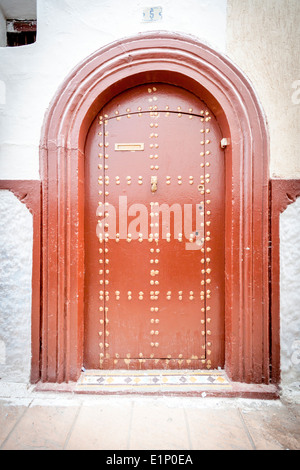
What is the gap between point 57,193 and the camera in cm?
233

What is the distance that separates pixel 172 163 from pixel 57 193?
1.05 meters

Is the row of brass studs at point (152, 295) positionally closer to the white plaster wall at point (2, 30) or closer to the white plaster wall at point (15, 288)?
the white plaster wall at point (15, 288)

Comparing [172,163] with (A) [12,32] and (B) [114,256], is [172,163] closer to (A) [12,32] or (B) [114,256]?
(B) [114,256]

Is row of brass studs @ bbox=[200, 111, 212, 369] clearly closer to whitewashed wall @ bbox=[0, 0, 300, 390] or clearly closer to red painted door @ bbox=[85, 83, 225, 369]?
red painted door @ bbox=[85, 83, 225, 369]

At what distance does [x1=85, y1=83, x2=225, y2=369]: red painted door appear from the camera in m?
2.51

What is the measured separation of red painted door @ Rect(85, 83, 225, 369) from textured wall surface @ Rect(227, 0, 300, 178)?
469 mm

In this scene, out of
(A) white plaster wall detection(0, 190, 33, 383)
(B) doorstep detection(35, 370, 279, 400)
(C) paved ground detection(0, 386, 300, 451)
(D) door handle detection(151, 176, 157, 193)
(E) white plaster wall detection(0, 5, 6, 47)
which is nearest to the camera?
(C) paved ground detection(0, 386, 300, 451)

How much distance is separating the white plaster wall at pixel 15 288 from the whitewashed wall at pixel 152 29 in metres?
0.01

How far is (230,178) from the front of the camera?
2377 mm

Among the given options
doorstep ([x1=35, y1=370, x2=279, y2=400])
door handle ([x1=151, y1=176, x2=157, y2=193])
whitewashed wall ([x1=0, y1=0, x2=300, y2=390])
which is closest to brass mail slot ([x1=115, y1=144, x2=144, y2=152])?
door handle ([x1=151, y1=176, x2=157, y2=193])

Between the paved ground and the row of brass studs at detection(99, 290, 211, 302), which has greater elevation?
the row of brass studs at detection(99, 290, 211, 302)

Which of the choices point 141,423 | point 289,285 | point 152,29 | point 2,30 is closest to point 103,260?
point 141,423

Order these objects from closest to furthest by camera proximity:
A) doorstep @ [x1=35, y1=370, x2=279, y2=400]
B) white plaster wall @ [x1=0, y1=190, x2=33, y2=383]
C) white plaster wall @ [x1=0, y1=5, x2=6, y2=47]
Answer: doorstep @ [x1=35, y1=370, x2=279, y2=400] < white plaster wall @ [x1=0, y1=190, x2=33, y2=383] < white plaster wall @ [x1=0, y1=5, x2=6, y2=47]

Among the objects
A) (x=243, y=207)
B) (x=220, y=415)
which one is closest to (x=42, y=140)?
(x=243, y=207)
